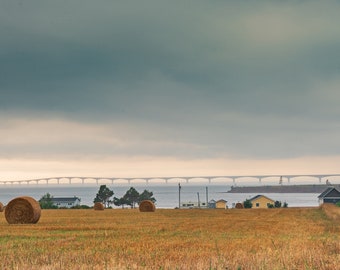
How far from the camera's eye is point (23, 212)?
139 feet

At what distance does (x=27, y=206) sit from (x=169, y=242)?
23.0m

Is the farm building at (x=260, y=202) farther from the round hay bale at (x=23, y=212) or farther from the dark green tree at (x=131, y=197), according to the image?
the round hay bale at (x=23, y=212)

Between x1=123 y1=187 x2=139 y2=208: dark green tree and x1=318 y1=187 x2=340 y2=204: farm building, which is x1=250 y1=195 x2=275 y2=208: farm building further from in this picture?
x1=123 y1=187 x2=139 y2=208: dark green tree

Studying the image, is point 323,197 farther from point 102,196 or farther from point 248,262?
point 248,262

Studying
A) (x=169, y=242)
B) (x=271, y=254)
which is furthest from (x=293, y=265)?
(x=169, y=242)

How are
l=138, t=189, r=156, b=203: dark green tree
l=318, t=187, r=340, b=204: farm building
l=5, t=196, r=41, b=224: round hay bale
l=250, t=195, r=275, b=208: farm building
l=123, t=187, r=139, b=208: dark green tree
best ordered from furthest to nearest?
1. l=138, t=189, r=156, b=203: dark green tree
2. l=123, t=187, r=139, b=208: dark green tree
3. l=250, t=195, r=275, b=208: farm building
4. l=318, t=187, r=340, b=204: farm building
5. l=5, t=196, r=41, b=224: round hay bale

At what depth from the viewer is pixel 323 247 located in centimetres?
1972

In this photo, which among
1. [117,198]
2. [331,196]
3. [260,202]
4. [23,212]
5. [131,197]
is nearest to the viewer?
[23,212]

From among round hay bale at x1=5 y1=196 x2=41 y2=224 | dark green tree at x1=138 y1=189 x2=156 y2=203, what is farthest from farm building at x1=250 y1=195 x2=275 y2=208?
round hay bale at x1=5 y1=196 x2=41 y2=224

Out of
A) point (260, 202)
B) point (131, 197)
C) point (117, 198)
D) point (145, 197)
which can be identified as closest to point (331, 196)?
point (260, 202)

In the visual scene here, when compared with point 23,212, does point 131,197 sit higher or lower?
higher

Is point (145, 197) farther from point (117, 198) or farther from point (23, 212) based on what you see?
point (23, 212)

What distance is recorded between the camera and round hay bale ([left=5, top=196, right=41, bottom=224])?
138 ft

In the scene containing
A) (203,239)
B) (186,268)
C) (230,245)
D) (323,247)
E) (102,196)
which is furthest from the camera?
(102,196)
